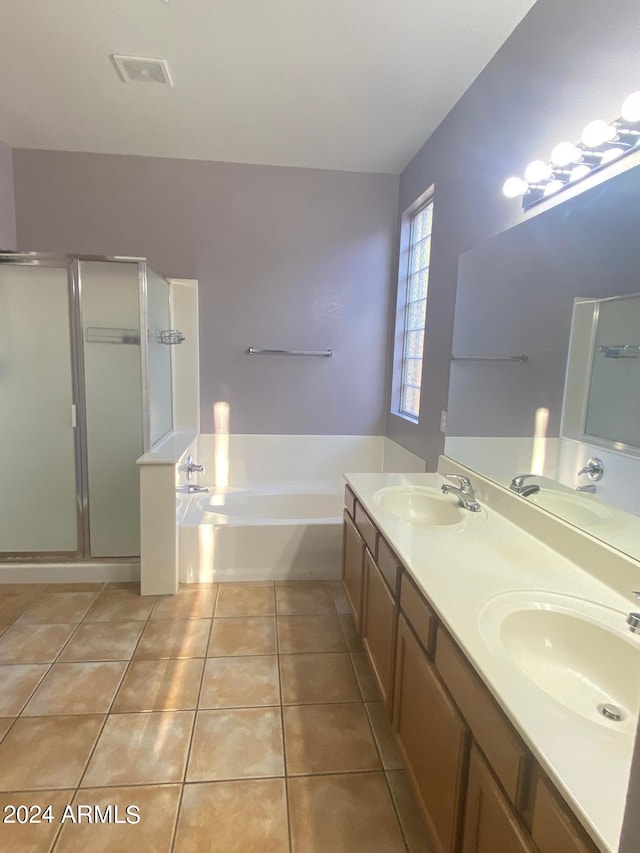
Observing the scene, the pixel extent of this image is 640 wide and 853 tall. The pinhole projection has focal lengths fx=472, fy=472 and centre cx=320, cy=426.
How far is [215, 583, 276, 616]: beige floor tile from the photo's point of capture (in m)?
2.52

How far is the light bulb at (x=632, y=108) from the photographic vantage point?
1.21 metres

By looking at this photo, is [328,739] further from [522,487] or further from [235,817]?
[522,487]

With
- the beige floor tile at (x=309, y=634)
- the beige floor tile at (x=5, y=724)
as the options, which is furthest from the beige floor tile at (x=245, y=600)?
the beige floor tile at (x=5, y=724)

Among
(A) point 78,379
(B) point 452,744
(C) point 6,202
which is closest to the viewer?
(B) point 452,744

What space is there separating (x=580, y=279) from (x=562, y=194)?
341 mm

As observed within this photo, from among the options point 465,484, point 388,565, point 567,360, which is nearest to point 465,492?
point 465,484

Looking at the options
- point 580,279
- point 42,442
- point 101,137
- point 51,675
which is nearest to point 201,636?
point 51,675

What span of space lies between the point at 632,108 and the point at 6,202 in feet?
11.5

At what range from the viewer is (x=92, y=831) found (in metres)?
1.35

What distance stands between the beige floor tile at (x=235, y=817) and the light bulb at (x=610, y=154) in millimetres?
2145

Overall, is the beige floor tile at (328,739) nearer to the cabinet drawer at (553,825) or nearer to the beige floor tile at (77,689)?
the beige floor tile at (77,689)

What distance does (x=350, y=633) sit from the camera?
2342 mm

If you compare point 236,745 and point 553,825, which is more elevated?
point 553,825

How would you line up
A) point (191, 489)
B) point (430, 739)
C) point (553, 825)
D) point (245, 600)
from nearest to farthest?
point (553, 825)
point (430, 739)
point (245, 600)
point (191, 489)
